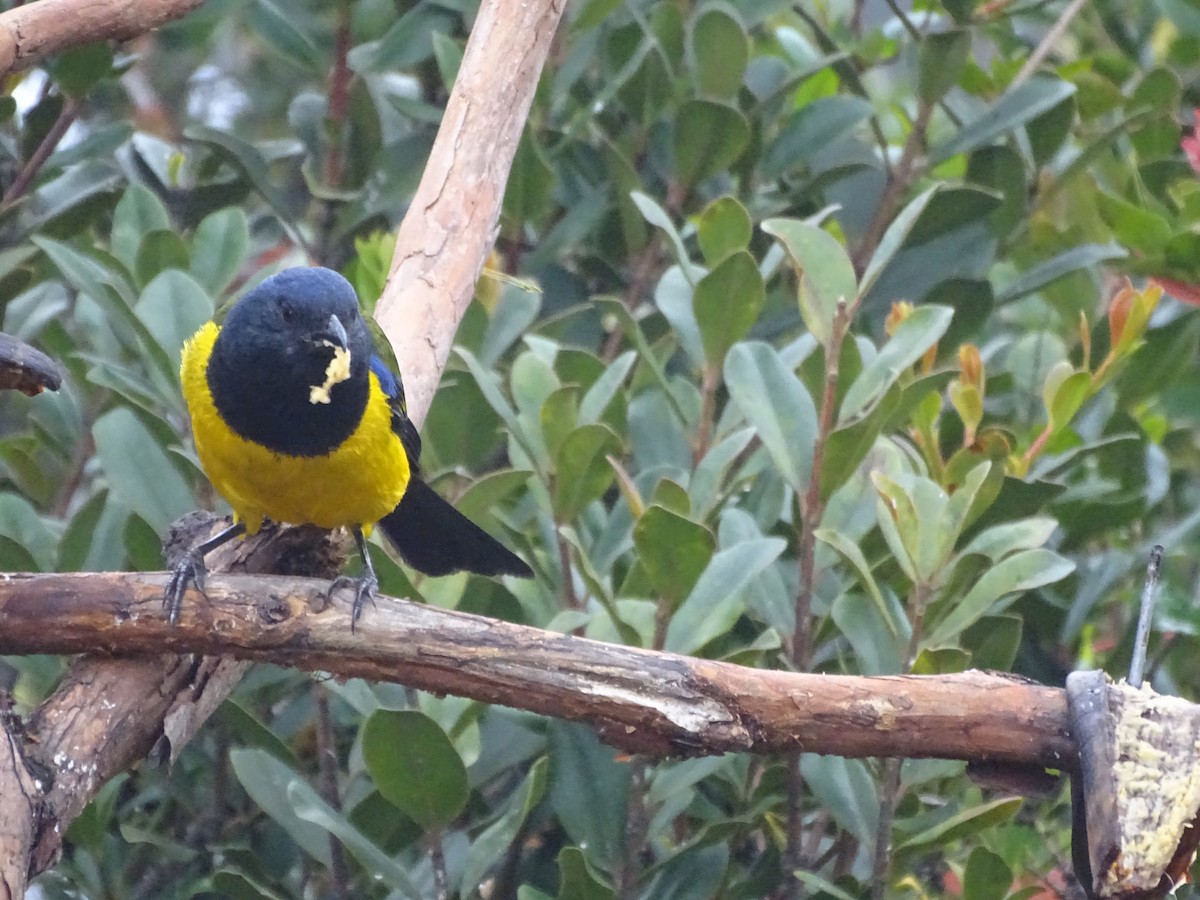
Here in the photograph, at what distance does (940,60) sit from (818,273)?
92 cm

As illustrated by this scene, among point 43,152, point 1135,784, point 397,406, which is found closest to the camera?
point 1135,784

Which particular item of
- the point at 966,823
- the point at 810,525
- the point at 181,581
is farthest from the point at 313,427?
the point at 966,823

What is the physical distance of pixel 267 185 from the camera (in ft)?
9.73

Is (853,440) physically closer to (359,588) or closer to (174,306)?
(359,588)

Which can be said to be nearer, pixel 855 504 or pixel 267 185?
pixel 855 504

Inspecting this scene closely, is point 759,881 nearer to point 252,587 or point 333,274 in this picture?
point 252,587

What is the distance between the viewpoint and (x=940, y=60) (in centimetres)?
294

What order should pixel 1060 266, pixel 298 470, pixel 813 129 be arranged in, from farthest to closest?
1. pixel 813 129
2. pixel 1060 266
3. pixel 298 470

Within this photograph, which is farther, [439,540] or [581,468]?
[439,540]

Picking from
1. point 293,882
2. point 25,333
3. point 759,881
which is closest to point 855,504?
point 759,881

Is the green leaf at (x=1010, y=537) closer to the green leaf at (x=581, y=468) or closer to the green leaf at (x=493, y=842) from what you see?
the green leaf at (x=581, y=468)

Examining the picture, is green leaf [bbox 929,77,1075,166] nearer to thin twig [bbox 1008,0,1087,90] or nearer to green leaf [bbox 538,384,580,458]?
thin twig [bbox 1008,0,1087,90]

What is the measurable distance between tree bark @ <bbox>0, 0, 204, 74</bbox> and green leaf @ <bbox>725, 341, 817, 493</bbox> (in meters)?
1.13

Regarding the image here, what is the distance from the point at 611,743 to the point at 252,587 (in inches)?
22.7
